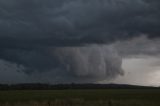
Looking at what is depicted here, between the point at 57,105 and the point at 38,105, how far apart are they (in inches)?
81.4

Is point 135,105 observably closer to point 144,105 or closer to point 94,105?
point 144,105

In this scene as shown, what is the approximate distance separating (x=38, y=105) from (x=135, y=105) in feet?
38.6

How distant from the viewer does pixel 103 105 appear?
38.5 meters

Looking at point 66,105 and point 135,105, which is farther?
point 135,105

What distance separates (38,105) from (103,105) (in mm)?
7462

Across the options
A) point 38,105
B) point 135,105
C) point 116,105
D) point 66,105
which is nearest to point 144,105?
point 135,105

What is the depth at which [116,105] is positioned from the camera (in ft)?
129

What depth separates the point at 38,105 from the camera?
35.8 meters

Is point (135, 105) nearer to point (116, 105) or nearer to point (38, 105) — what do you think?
point (116, 105)

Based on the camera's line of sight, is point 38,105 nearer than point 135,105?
Yes

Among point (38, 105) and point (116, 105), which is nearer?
point (38, 105)

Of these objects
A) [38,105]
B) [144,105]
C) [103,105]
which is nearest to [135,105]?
[144,105]

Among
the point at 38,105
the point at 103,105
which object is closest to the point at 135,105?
the point at 103,105

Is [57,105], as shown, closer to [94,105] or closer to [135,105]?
[94,105]
